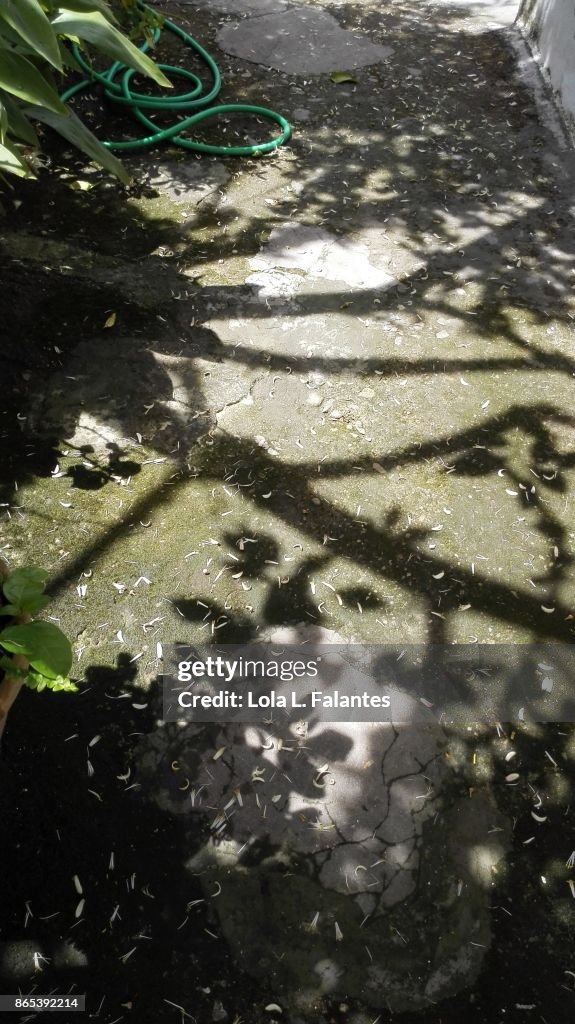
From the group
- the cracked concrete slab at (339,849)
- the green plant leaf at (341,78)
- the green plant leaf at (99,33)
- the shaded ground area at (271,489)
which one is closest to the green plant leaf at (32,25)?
the green plant leaf at (99,33)

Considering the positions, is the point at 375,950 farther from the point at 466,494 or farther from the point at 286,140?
the point at 286,140

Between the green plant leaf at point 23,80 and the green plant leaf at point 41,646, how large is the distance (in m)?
1.72

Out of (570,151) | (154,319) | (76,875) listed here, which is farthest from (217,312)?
(570,151)

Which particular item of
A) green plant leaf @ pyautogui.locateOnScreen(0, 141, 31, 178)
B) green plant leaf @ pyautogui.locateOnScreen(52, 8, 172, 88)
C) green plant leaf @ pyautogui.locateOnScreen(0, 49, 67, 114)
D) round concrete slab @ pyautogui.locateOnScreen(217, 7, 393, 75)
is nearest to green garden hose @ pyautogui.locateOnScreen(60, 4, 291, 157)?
round concrete slab @ pyautogui.locateOnScreen(217, 7, 393, 75)

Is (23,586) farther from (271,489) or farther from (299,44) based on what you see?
(299,44)

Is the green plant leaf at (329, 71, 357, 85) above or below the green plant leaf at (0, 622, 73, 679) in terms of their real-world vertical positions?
above

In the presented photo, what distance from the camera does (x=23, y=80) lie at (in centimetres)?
223

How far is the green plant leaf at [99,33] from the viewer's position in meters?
2.38

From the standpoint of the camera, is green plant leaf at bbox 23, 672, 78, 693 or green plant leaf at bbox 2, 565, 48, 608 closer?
green plant leaf at bbox 23, 672, 78, 693

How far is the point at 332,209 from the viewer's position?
13.9 feet

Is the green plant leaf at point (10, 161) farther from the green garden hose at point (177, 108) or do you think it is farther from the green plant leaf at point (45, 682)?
the green garden hose at point (177, 108)

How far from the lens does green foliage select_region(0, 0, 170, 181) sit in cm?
211

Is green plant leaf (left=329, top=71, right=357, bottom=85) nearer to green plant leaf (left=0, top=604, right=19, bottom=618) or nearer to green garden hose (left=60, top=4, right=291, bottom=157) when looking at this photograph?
green garden hose (left=60, top=4, right=291, bottom=157)

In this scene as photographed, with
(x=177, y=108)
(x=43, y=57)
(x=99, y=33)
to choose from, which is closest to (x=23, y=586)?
(x=43, y=57)
